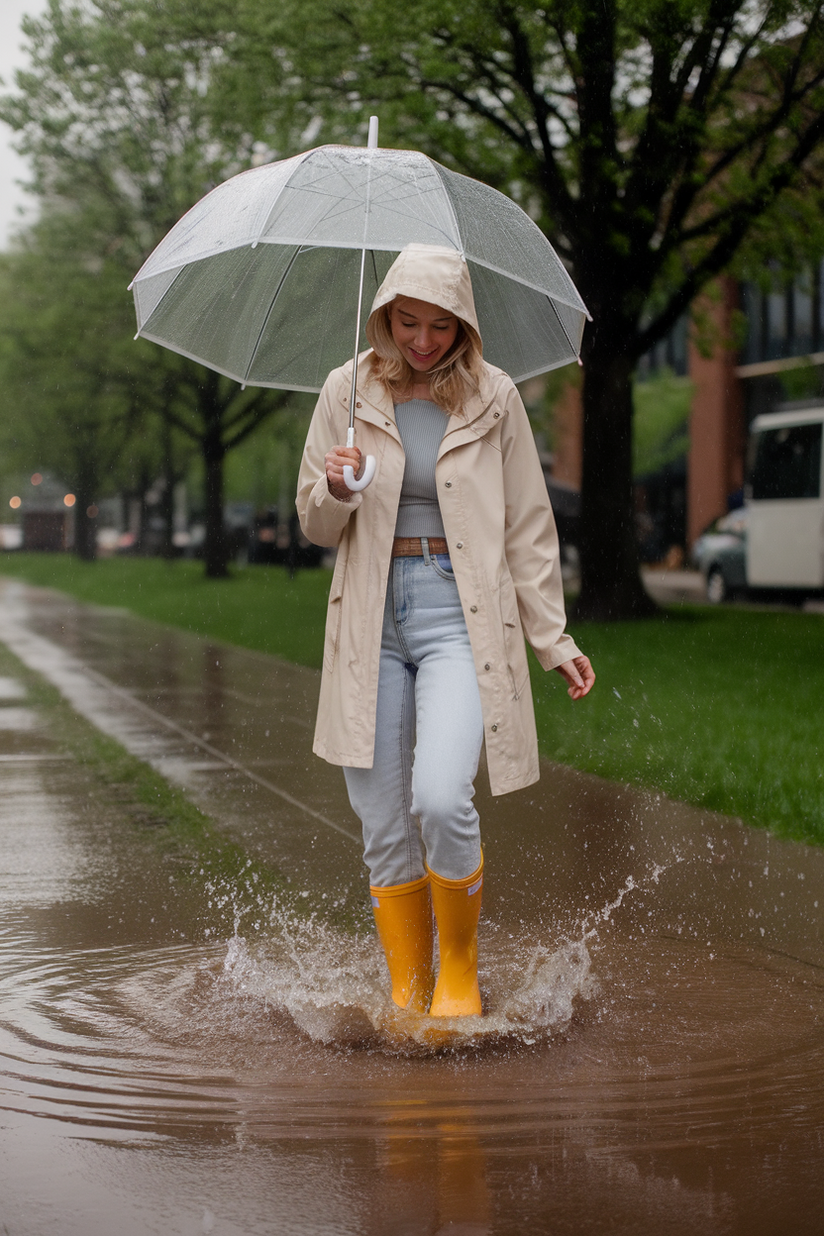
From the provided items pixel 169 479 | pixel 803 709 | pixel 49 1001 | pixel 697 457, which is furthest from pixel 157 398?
pixel 49 1001

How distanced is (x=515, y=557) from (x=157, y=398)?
33.6 metres

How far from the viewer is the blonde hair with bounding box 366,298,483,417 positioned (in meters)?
4.04

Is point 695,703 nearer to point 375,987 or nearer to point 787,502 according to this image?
point 375,987

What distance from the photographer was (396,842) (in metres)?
4.17

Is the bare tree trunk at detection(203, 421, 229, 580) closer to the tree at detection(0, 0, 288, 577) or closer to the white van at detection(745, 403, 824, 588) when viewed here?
the tree at detection(0, 0, 288, 577)

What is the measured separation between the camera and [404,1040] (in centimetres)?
405

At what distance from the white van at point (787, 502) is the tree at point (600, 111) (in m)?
6.82

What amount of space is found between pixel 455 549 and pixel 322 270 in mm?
1304

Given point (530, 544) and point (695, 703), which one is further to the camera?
point (695, 703)

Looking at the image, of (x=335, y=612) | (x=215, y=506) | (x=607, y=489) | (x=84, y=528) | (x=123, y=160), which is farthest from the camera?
(x=84, y=528)

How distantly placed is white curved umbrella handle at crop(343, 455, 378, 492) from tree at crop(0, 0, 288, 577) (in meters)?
15.9

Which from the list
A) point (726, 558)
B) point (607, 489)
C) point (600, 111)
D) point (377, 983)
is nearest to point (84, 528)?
point (726, 558)

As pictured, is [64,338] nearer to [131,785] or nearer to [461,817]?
[131,785]

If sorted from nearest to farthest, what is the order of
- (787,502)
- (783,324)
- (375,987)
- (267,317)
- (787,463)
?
(375,987) → (267,317) → (787,502) → (787,463) → (783,324)
